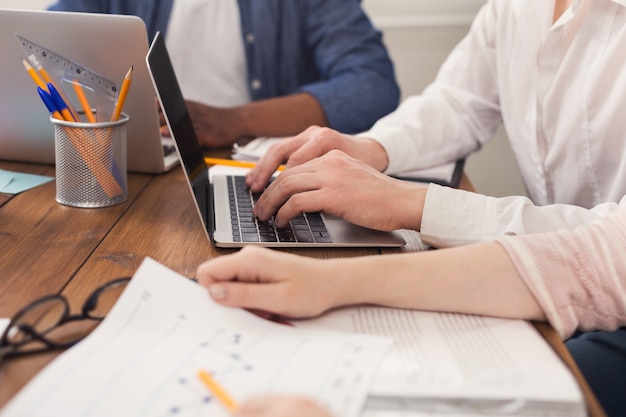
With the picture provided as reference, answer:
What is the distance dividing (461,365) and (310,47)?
4.11 ft

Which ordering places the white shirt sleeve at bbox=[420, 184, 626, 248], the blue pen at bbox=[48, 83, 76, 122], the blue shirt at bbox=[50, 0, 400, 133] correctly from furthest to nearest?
1. the blue shirt at bbox=[50, 0, 400, 133]
2. the blue pen at bbox=[48, 83, 76, 122]
3. the white shirt sleeve at bbox=[420, 184, 626, 248]

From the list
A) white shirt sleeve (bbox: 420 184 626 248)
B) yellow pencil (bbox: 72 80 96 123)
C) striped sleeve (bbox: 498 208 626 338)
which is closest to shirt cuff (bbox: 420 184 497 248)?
white shirt sleeve (bbox: 420 184 626 248)

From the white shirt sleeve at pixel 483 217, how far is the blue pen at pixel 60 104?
461 millimetres

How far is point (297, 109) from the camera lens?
4.46 ft

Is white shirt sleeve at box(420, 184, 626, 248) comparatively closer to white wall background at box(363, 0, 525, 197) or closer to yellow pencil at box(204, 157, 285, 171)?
yellow pencil at box(204, 157, 285, 171)

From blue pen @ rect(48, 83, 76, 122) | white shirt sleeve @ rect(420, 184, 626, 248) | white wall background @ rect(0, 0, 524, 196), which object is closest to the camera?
white shirt sleeve @ rect(420, 184, 626, 248)

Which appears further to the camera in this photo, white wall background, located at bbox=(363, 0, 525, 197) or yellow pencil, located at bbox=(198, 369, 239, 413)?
white wall background, located at bbox=(363, 0, 525, 197)

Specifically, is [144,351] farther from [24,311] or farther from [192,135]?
[192,135]

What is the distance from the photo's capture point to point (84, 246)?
0.79m

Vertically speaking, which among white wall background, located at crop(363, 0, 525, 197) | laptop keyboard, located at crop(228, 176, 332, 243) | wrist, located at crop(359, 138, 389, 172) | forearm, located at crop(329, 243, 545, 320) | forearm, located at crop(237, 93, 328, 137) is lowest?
white wall background, located at crop(363, 0, 525, 197)

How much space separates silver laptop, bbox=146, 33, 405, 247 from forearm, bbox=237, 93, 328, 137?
1.06 feet

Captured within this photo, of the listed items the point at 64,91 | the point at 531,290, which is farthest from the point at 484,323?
the point at 64,91

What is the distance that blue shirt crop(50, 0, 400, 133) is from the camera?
150cm

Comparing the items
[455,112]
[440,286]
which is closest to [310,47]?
[455,112]
